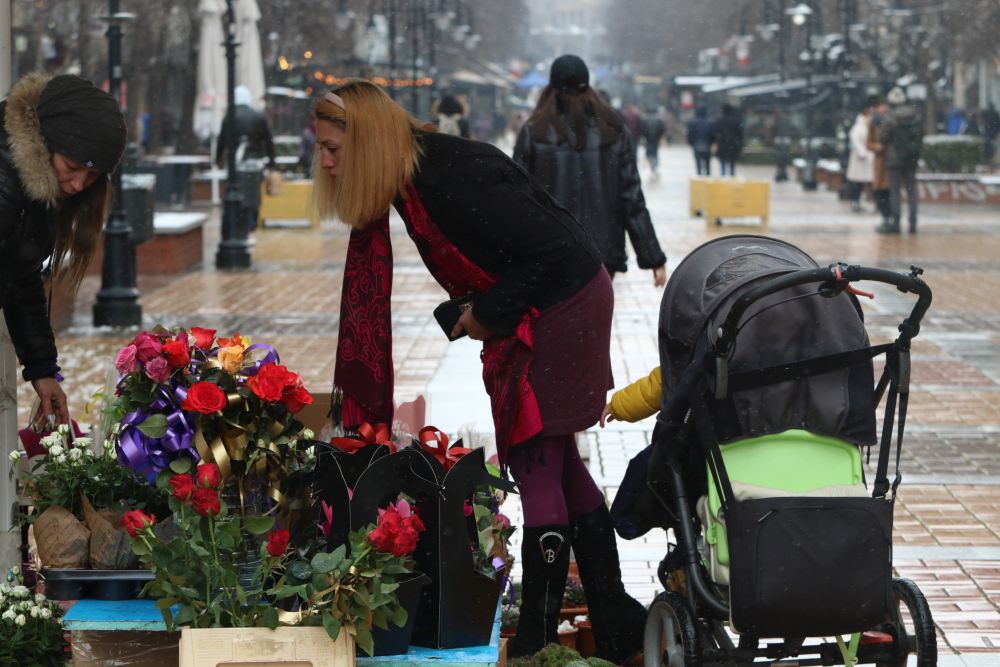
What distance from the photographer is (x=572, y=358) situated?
173 inches

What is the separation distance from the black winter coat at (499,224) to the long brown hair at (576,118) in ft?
10.0

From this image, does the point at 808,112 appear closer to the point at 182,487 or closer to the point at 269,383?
the point at 269,383

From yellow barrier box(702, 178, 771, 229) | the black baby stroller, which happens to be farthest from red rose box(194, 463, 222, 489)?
yellow barrier box(702, 178, 771, 229)

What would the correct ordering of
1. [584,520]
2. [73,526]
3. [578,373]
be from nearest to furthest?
[73,526] → [578,373] → [584,520]

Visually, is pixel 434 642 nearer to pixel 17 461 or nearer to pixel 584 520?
pixel 584 520

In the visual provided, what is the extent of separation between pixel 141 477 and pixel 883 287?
11.9 m

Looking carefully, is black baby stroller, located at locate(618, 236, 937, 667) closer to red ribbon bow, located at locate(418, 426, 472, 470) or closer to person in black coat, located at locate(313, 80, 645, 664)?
person in black coat, located at locate(313, 80, 645, 664)

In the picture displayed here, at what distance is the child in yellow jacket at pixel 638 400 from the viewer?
4.56 metres

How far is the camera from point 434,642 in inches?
156

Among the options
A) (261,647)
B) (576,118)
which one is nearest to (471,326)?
(261,647)

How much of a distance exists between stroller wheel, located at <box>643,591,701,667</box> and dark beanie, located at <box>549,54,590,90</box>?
3419 millimetres

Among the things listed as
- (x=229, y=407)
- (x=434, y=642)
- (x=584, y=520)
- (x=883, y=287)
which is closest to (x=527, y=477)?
(x=584, y=520)

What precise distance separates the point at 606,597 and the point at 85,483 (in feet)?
5.22

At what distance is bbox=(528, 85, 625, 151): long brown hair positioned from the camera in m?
7.32
